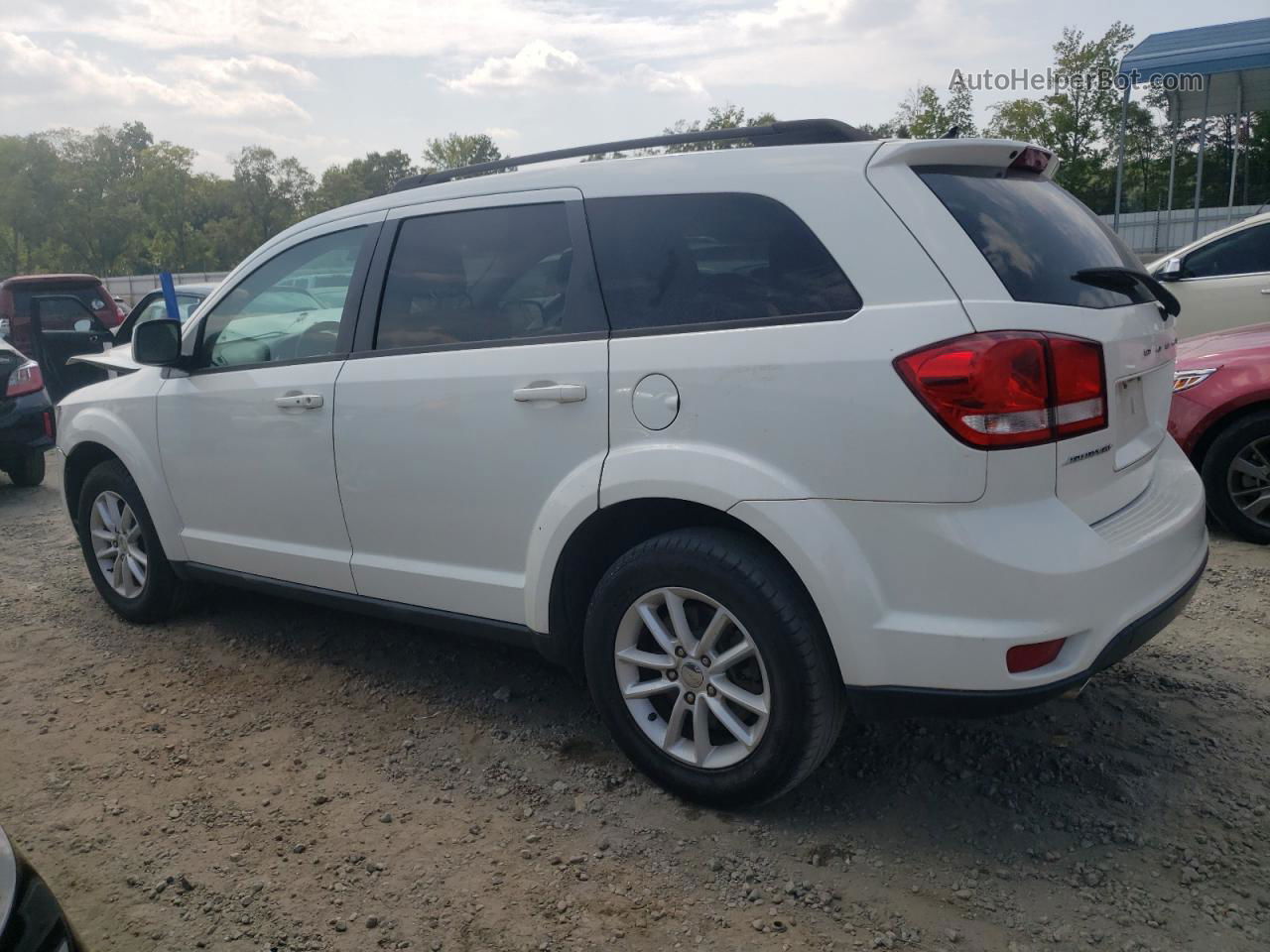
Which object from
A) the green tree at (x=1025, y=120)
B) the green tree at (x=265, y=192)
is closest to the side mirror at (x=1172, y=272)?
the green tree at (x=1025, y=120)

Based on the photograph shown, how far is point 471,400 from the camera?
325 cm

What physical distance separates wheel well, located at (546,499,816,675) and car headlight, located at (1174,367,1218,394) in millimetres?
3552

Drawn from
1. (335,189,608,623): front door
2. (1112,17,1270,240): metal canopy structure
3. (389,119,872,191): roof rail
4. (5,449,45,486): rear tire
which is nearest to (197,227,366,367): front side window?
A: (335,189,608,623): front door

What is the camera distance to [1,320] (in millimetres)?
13602

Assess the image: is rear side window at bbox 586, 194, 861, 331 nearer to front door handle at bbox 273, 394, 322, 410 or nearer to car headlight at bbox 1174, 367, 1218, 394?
front door handle at bbox 273, 394, 322, 410

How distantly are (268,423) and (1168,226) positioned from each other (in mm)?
24785

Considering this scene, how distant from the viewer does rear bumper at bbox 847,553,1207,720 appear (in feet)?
8.12

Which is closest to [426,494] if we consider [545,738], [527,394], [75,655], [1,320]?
[527,394]

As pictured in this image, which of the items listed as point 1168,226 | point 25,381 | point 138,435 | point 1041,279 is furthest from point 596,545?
point 1168,226

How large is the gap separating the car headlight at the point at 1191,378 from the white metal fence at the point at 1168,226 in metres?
19.5

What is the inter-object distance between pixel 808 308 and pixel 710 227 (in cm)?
42

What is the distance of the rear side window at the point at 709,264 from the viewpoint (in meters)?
2.70

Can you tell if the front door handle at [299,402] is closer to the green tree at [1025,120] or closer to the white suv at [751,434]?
the white suv at [751,434]

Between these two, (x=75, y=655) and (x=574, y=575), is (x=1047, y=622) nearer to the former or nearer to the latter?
(x=574, y=575)
